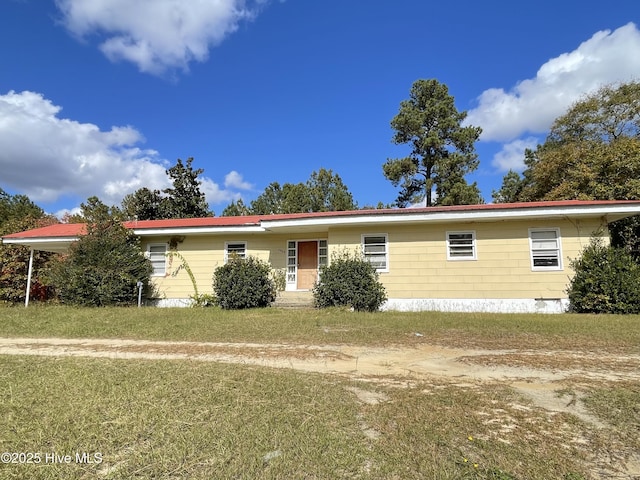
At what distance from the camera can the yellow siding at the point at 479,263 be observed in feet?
40.2

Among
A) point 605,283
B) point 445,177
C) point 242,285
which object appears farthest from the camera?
point 445,177

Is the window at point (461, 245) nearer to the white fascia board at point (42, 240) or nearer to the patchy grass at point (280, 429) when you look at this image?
the patchy grass at point (280, 429)

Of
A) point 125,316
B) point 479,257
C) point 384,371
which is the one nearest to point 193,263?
point 125,316

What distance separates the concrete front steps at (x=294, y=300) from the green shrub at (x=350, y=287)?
0.74 m

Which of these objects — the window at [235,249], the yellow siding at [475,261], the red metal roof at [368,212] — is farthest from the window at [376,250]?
the window at [235,249]

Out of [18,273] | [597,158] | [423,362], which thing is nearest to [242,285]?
[423,362]

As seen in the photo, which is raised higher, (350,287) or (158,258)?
(158,258)

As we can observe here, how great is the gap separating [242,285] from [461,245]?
7.45 metres

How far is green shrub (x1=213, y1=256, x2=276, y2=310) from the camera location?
43.0ft

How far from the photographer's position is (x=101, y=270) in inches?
555

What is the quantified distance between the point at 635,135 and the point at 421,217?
57.3 feet

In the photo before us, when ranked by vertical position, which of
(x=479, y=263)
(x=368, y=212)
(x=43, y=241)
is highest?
(x=368, y=212)

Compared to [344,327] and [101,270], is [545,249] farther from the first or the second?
[101,270]

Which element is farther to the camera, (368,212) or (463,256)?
(463,256)
